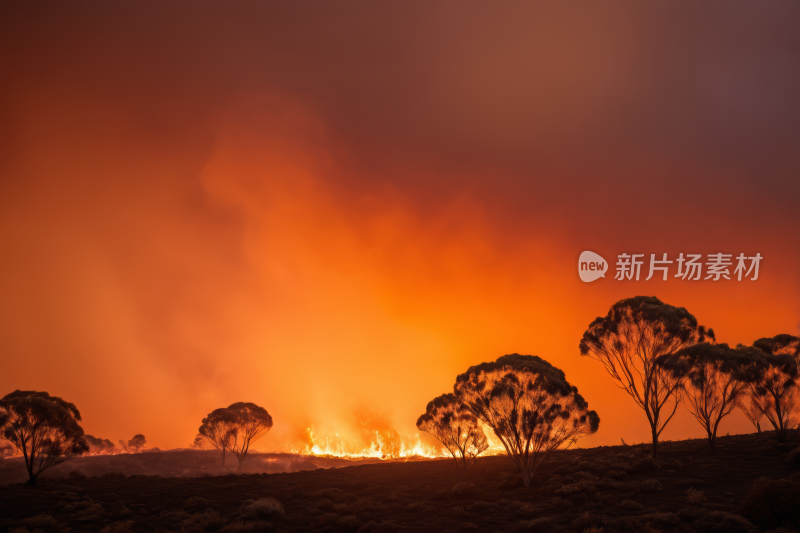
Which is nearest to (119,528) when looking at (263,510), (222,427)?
(263,510)

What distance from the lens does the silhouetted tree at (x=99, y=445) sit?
149 meters

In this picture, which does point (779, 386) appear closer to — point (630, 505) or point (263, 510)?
point (630, 505)

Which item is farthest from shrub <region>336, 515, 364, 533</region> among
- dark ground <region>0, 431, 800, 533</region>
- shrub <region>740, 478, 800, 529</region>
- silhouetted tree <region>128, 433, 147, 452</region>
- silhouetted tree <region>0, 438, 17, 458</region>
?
silhouetted tree <region>128, 433, 147, 452</region>

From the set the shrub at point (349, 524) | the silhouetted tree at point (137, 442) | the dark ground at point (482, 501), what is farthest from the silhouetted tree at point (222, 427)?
the silhouetted tree at point (137, 442)

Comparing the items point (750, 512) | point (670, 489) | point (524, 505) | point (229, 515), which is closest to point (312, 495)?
point (229, 515)

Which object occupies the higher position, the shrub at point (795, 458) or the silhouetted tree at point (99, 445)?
the shrub at point (795, 458)

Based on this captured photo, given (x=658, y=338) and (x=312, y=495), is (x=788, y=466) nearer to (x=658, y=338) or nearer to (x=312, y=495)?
(x=658, y=338)

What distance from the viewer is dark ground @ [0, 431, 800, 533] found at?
24484 mm

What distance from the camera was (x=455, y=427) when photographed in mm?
58656

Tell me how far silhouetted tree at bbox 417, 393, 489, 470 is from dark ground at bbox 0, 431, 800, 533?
8.24 metres

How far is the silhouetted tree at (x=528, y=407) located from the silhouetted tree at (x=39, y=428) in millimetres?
50925

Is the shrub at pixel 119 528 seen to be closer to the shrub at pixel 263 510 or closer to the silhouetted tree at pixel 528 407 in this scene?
the shrub at pixel 263 510

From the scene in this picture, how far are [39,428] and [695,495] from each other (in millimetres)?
67840

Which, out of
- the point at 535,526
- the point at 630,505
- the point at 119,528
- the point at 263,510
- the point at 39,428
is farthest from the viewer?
the point at 39,428
